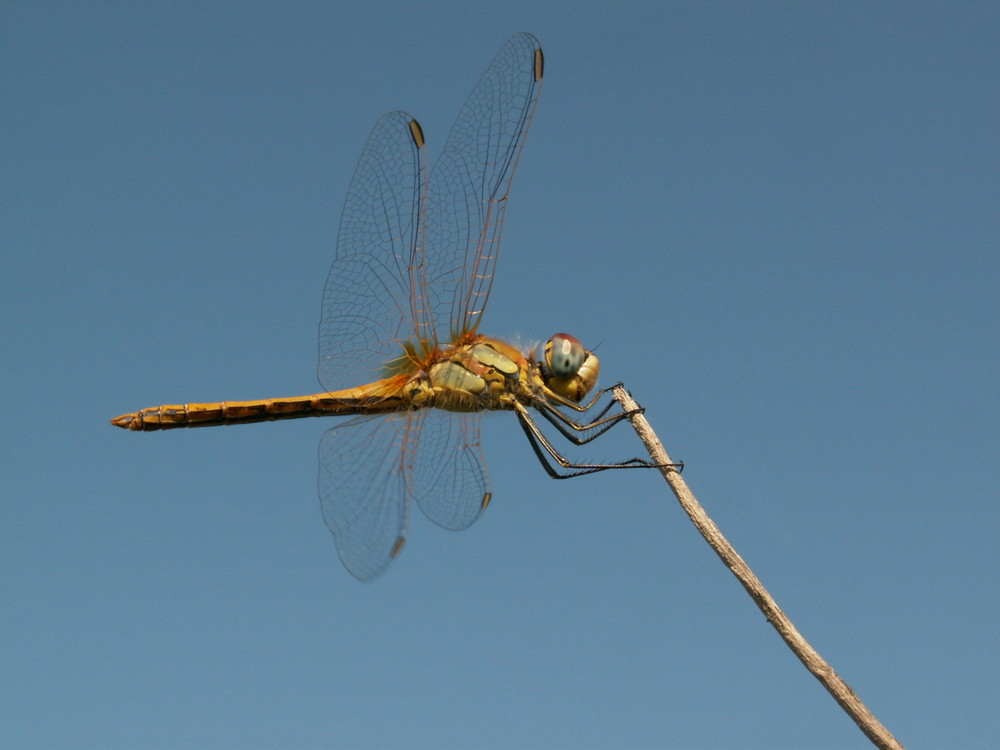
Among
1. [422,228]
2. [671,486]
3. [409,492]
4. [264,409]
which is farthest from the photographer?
[264,409]

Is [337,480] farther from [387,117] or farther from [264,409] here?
[387,117]

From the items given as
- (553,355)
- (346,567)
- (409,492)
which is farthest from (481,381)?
(346,567)

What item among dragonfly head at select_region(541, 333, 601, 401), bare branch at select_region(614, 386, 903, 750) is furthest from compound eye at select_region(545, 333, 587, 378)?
bare branch at select_region(614, 386, 903, 750)

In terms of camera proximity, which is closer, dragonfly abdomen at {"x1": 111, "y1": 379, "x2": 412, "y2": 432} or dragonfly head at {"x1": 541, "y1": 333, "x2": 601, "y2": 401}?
dragonfly head at {"x1": 541, "y1": 333, "x2": 601, "y2": 401}

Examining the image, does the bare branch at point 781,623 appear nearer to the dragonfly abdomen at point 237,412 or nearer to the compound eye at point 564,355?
the compound eye at point 564,355

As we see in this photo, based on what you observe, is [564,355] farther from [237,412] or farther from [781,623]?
[237,412]

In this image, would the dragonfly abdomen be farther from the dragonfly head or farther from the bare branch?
the bare branch

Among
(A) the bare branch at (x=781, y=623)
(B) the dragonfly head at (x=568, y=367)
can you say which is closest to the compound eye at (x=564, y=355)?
(B) the dragonfly head at (x=568, y=367)

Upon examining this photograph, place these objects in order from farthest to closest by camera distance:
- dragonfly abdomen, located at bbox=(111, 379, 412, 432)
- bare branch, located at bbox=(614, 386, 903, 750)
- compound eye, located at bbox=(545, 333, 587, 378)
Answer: dragonfly abdomen, located at bbox=(111, 379, 412, 432)
compound eye, located at bbox=(545, 333, 587, 378)
bare branch, located at bbox=(614, 386, 903, 750)
